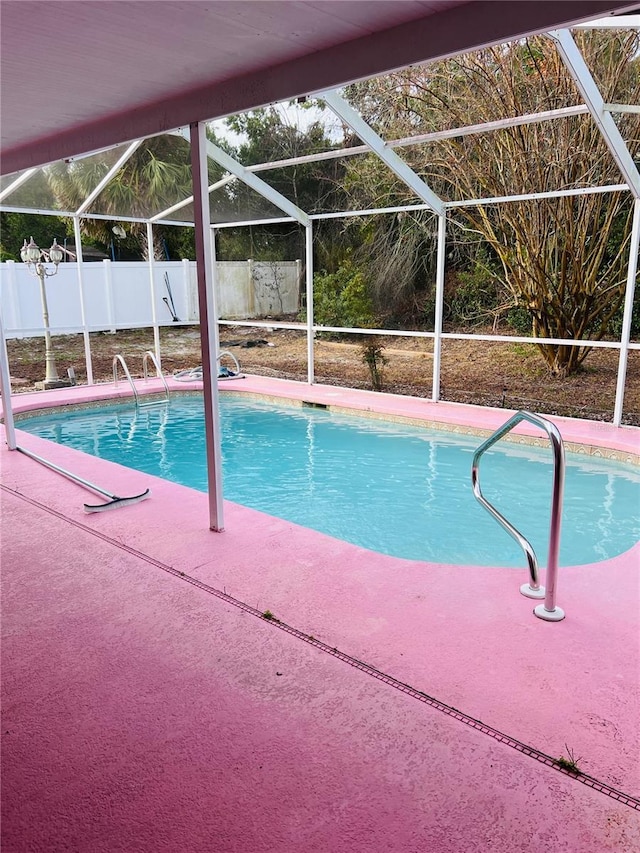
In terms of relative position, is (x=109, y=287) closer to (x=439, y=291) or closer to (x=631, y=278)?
(x=439, y=291)

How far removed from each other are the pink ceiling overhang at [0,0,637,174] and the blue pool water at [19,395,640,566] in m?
2.99

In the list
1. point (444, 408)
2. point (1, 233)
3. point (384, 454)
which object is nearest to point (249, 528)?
point (384, 454)

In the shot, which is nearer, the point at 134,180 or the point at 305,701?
the point at 305,701

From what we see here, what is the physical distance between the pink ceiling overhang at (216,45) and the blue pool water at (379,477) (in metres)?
2.99

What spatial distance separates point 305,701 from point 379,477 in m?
3.87

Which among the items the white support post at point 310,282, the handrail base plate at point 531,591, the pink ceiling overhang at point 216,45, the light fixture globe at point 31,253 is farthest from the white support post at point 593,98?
the light fixture globe at point 31,253

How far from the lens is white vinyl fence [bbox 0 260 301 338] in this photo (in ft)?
36.7

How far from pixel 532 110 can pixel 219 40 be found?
6.79 metres

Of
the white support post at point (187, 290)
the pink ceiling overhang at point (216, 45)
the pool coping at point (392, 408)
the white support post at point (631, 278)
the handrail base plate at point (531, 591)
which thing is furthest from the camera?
the white support post at point (187, 290)

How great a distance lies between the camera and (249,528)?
3814 mm

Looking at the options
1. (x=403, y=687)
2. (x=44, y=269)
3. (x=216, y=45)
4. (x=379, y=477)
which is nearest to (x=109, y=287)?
(x=44, y=269)

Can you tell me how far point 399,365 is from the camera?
11383mm

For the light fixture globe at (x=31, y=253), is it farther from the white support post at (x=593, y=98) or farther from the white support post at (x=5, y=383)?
the white support post at (x=593, y=98)

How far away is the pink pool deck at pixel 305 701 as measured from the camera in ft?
5.55
